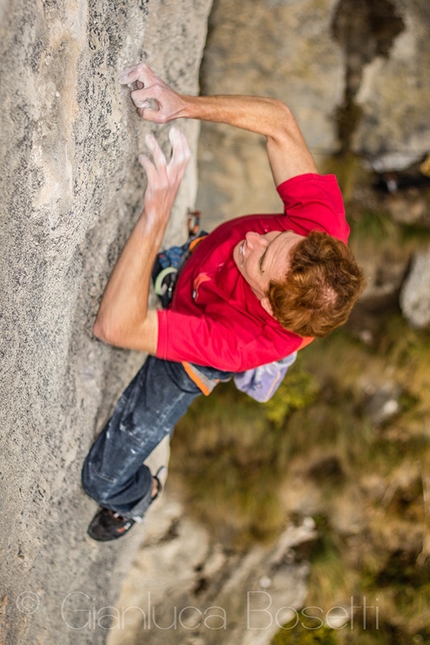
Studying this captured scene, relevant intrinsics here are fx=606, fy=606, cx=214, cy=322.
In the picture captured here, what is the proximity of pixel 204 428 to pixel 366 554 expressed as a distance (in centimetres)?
204

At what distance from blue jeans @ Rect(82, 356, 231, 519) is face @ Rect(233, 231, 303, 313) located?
64 centimetres

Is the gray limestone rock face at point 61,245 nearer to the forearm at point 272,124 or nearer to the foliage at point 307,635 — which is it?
the forearm at point 272,124

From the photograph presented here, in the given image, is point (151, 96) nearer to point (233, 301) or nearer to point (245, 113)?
point (245, 113)

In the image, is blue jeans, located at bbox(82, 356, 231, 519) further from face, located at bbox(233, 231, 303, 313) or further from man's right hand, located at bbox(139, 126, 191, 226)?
man's right hand, located at bbox(139, 126, 191, 226)

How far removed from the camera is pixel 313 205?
2842mm

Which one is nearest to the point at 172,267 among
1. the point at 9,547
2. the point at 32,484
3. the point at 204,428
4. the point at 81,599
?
the point at 32,484

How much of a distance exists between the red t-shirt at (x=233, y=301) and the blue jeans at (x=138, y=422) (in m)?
0.40

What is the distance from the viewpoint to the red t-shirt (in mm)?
2654

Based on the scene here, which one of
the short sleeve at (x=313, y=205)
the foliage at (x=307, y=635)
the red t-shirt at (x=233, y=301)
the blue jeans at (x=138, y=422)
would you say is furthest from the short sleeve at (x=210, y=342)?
the foliage at (x=307, y=635)

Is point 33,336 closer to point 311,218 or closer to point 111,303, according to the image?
→ point 111,303

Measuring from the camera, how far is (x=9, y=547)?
248 cm

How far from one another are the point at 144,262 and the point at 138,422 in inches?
40.1

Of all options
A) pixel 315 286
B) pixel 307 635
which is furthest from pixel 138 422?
pixel 307 635

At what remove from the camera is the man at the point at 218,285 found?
2492 mm
